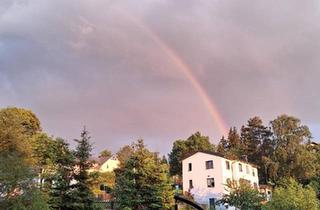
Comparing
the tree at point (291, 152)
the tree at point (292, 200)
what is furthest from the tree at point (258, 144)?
the tree at point (292, 200)

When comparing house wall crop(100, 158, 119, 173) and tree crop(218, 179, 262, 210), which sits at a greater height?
house wall crop(100, 158, 119, 173)

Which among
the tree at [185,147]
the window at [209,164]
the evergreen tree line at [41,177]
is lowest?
the evergreen tree line at [41,177]

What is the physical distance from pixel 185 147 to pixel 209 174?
1142 inches

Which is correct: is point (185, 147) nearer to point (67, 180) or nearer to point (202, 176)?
point (202, 176)

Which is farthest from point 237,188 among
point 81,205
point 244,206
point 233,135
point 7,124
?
point 233,135

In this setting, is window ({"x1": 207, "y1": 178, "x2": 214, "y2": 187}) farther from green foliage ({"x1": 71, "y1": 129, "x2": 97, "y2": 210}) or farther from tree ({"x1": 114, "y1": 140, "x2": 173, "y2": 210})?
green foliage ({"x1": 71, "y1": 129, "x2": 97, "y2": 210})

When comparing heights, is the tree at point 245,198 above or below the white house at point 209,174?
below

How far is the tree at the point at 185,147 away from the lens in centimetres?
8762

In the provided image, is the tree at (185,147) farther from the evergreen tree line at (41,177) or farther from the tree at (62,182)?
the tree at (62,182)

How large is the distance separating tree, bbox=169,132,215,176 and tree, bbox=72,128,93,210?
189 ft

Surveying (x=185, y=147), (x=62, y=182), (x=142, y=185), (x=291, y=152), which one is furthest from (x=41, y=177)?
(x=185, y=147)

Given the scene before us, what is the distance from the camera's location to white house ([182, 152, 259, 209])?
58719 mm

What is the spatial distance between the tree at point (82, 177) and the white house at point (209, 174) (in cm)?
3022

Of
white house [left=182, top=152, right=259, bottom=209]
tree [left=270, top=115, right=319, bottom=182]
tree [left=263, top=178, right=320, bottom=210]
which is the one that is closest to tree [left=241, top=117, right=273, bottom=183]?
tree [left=270, top=115, right=319, bottom=182]
